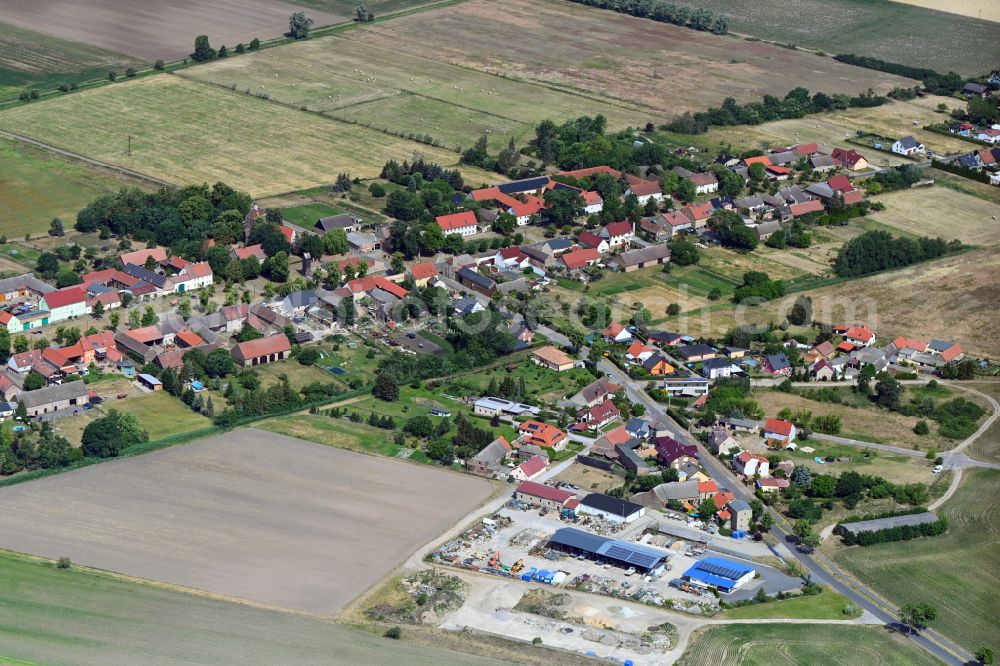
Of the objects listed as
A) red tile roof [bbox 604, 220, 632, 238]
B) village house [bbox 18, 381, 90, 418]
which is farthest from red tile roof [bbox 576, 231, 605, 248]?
village house [bbox 18, 381, 90, 418]

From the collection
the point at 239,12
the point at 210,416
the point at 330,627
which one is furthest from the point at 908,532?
the point at 239,12

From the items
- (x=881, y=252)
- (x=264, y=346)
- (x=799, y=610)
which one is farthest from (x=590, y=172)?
(x=799, y=610)

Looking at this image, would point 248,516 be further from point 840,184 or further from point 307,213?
point 840,184

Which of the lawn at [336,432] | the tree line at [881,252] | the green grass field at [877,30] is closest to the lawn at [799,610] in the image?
the lawn at [336,432]

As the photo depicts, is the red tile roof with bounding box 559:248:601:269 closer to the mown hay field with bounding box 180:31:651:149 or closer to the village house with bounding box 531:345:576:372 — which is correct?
the village house with bounding box 531:345:576:372

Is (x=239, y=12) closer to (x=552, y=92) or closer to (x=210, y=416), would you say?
(x=552, y=92)

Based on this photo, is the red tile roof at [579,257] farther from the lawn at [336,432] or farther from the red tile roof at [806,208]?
the lawn at [336,432]
